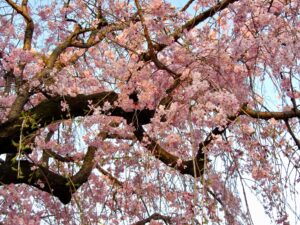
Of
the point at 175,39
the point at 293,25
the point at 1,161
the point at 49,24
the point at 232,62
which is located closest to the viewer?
the point at 293,25

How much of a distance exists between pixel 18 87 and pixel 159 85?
41.8 inches

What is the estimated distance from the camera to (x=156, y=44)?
3588 millimetres

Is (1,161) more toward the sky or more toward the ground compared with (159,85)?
more toward the ground

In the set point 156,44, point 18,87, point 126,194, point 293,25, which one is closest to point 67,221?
point 126,194

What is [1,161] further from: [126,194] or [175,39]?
[175,39]

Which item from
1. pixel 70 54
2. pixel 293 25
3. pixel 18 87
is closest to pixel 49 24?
pixel 70 54

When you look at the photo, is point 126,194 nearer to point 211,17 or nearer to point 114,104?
point 114,104

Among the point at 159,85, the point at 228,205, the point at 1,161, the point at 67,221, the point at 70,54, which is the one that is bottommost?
the point at 228,205

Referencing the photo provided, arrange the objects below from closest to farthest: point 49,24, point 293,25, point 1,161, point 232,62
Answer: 1. point 293,25
2. point 232,62
3. point 1,161
4. point 49,24

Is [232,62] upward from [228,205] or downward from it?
upward

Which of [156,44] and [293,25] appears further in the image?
[156,44]

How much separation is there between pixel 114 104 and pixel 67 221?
4.37 ft

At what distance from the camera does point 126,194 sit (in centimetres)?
424

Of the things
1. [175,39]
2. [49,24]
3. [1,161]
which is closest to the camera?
[175,39]
